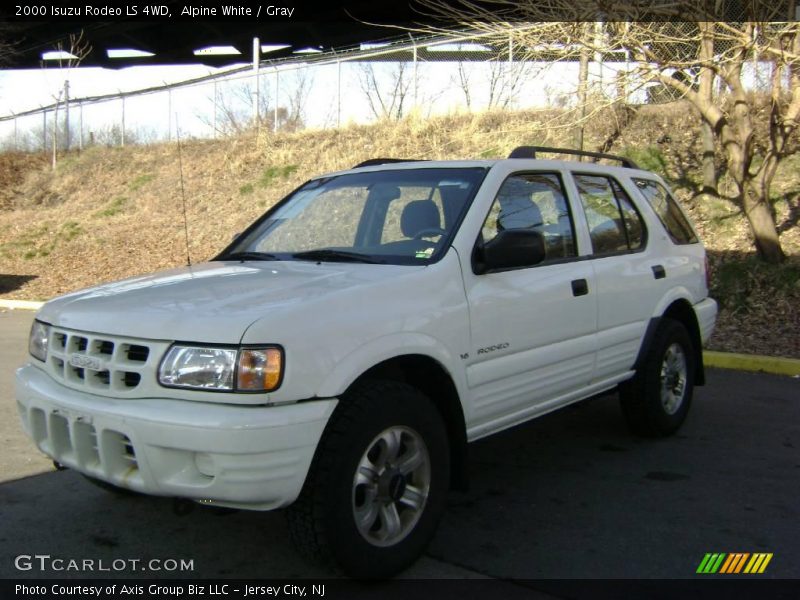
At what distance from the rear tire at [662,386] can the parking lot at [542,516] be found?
15cm

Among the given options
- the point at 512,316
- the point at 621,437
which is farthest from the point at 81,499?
the point at 621,437

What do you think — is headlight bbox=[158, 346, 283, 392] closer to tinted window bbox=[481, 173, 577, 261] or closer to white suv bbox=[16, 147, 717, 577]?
white suv bbox=[16, 147, 717, 577]

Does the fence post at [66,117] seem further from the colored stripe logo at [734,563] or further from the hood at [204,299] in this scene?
the colored stripe logo at [734,563]

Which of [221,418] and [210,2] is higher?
[210,2]

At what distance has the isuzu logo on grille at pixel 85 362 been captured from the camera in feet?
9.94

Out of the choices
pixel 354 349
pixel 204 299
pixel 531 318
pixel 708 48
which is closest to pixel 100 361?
pixel 204 299

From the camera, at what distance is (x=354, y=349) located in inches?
118

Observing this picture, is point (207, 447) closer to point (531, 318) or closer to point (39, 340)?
point (39, 340)

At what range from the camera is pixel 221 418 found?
2.71 m

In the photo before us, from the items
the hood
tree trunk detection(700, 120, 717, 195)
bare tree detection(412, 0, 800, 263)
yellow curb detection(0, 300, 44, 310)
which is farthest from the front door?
yellow curb detection(0, 300, 44, 310)

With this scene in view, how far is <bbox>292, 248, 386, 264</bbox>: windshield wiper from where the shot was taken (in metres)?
3.70

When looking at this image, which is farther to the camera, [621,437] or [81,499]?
[621,437]

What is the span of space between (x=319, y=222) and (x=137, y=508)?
1.86 metres

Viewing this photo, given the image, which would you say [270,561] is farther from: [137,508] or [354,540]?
[137,508]
